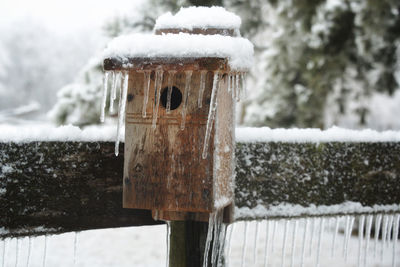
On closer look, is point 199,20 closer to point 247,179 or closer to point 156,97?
point 156,97

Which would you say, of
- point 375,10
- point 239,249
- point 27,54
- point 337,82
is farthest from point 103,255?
point 27,54

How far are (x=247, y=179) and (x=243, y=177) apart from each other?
28 mm

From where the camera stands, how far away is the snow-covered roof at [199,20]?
77.2 inches

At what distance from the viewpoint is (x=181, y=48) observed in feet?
5.53

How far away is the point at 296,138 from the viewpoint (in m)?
2.30

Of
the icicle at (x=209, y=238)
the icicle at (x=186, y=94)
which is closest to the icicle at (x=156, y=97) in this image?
the icicle at (x=186, y=94)

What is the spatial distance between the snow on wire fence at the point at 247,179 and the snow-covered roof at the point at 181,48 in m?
0.48

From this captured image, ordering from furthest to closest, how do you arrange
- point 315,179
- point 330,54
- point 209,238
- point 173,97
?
1. point 330,54
2. point 315,179
3. point 173,97
4. point 209,238

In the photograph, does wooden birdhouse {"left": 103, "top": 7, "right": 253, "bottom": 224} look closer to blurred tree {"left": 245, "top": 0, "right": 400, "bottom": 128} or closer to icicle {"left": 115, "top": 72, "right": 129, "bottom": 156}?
icicle {"left": 115, "top": 72, "right": 129, "bottom": 156}

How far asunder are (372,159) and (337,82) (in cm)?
553

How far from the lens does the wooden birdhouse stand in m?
1.71

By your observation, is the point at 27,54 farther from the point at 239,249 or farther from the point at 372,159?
the point at 372,159

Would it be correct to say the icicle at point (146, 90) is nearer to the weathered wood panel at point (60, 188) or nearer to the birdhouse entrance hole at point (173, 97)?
the birdhouse entrance hole at point (173, 97)

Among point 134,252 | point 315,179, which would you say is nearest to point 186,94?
point 315,179
